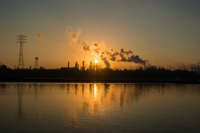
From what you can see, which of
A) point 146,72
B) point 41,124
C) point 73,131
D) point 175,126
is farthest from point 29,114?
point 146,72

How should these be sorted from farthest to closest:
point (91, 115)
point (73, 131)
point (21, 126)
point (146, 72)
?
point (146, 72), point (91, 115), point (21, 126), point (73, 131)

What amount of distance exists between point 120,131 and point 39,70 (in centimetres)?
17783

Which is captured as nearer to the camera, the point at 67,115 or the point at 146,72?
the point at 67,115

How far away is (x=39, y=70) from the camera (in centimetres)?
18338

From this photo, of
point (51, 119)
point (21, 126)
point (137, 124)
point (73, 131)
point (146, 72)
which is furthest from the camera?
point (146, 72)

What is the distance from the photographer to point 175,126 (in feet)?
47.9

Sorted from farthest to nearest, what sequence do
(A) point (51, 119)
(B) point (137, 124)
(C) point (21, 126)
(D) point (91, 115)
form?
(D) point (91, 115), (A) point (51, 119), (B) point (137, 124), (C) point (21, 126)

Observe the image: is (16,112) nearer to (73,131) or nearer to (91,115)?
(91,115)

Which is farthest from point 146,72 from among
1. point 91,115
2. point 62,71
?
point 91,115

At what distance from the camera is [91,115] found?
17.6 meters

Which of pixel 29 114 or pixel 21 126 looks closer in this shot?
pixel 21 126

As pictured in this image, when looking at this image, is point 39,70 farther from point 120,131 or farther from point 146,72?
point 120,131

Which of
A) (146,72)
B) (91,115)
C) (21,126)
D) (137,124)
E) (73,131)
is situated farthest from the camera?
(146,72)

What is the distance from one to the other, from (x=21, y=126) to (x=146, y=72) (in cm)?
17254
